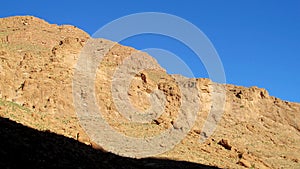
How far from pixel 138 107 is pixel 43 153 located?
24392mm

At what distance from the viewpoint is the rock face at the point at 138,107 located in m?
29.7

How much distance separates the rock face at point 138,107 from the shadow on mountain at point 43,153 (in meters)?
3.68

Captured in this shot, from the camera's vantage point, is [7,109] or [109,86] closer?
[7,109]

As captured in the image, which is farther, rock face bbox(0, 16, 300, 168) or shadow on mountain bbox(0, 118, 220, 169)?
rock face bbox(0, 16, 300, 168)

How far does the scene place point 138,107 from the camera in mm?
39406

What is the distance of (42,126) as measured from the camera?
2217 cm

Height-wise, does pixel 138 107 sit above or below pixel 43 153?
above

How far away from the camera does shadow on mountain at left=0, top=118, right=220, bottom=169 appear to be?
44.5 ft

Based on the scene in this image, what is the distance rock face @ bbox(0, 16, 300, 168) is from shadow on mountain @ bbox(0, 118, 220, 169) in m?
3.68

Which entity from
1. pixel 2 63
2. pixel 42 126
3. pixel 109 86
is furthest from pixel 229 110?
pixel 42 126

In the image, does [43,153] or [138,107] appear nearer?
[43,153]

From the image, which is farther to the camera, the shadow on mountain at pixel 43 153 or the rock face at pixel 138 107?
the rock face at pixel 138 107

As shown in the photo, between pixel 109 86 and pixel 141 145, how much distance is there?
31.2 ft

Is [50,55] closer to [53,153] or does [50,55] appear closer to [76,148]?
[76,148]
